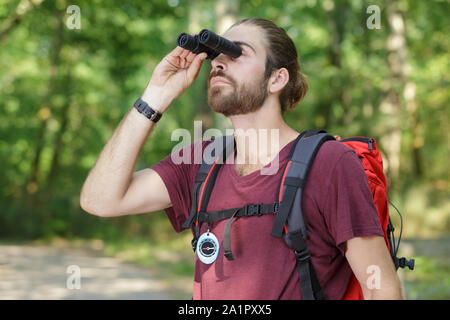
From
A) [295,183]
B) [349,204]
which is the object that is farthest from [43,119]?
[349,204]

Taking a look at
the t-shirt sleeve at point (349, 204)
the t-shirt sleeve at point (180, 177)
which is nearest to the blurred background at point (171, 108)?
the t-shirt sleeve at point (180, 177)

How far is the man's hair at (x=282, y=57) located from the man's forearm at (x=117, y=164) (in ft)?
2.14

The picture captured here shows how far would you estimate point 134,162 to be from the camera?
2.52 metres

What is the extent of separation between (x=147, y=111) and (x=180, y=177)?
0.36 meters

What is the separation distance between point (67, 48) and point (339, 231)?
675 inches

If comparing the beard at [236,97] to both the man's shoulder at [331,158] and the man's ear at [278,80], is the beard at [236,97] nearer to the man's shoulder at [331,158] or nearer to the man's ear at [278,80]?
the man's ear at [278,80]

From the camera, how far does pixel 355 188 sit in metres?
2.01

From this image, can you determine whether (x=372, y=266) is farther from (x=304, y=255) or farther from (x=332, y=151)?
(x=332, y=151)

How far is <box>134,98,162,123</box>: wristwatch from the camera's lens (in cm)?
250

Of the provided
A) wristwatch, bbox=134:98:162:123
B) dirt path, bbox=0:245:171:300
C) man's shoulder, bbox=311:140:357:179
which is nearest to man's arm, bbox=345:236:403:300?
man's shoulder, bbox=311:140:357:179

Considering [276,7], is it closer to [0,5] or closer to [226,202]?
[0,5]

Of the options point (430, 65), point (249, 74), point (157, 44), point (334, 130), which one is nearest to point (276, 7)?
point (157, 44)

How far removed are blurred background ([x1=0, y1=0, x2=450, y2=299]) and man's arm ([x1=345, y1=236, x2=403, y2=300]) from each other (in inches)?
253

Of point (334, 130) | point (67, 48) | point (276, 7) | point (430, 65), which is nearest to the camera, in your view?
point (334, 130)
